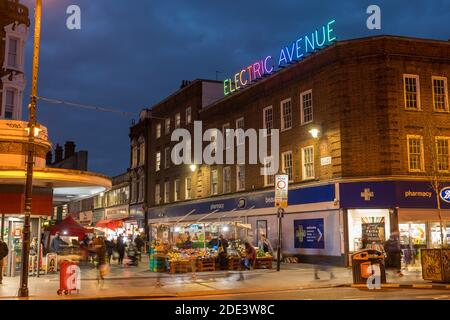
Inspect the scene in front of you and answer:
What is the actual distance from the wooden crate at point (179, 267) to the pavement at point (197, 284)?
0.78m

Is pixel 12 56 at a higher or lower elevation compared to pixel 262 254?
higher

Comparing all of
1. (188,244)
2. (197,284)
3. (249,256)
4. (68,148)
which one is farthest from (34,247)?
(68,148)

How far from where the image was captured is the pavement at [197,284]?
18.5 m

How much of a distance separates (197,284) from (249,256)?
19.2ft

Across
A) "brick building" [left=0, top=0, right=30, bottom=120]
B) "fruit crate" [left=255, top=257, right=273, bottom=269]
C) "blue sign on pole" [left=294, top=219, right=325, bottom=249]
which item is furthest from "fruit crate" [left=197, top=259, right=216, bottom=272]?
"brick building" [left=0, top=0, right=30, bottom=120]

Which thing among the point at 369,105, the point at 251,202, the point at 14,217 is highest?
the point at 369,105

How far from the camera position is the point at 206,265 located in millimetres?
27203

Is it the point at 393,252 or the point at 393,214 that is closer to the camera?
the point at 393,252

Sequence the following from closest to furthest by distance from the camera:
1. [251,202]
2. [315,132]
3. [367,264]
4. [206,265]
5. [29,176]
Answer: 1. [29,176]
2. [367,264]
3. [206,265]
4. [315,132]
5. [251,202]

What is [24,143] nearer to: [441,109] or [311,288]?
[311,288]

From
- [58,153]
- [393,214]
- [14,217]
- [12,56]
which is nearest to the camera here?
[14,217]

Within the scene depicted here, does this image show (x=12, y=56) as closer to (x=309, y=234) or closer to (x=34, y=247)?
(x=34, y=247)

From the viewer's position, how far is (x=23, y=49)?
34438 millimetres
